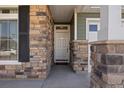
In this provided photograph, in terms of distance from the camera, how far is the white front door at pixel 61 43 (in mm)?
12508

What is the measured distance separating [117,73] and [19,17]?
14.0 ft

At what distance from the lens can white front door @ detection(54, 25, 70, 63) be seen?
41.0 ft

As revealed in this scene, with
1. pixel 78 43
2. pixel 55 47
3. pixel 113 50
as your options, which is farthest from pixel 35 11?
pixel 55 47

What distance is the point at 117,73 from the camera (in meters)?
3.16

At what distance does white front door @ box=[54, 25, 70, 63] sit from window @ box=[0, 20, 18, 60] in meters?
5.88

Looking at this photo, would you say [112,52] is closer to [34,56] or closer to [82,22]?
[34,56]

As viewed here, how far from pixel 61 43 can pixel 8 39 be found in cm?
611

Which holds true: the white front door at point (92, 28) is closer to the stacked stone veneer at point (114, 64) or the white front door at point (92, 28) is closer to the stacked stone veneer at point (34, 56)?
the stacked stone veneer at point (34, 56)

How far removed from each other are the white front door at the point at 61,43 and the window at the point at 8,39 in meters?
5.88

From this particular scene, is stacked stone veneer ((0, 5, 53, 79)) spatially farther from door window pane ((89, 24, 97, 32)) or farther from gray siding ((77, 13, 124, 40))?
door window pane ((89, 24, 97, 32))

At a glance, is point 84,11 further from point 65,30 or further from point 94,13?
point 65,30

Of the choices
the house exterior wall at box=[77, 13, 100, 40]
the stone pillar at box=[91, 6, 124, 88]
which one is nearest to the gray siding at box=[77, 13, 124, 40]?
the house exterior wall at box=[77, 13, 100, 40]

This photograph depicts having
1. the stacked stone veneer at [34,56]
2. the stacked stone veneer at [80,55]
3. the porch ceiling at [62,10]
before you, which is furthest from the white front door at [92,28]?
the stacked stone veneer at [34,56]
